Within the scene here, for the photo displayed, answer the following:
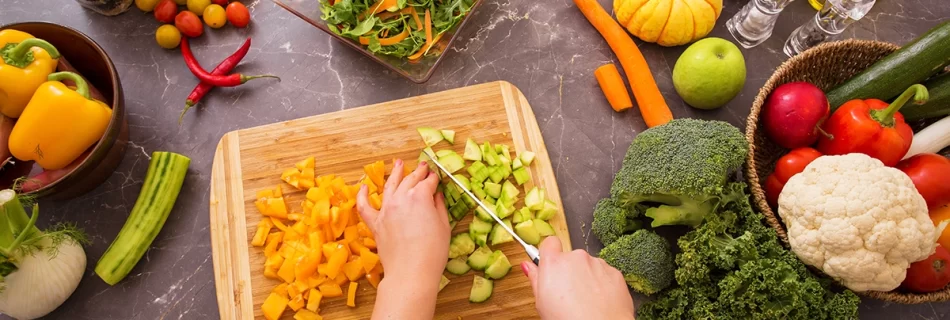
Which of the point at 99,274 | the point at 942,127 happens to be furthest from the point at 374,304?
the point at 942,127

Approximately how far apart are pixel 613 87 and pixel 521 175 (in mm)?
459

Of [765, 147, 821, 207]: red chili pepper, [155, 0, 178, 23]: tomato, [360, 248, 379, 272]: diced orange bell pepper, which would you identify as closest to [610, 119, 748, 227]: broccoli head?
[765, 147, 821, 207]: red chili pepper

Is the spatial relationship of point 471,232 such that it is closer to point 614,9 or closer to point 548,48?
point 548,48

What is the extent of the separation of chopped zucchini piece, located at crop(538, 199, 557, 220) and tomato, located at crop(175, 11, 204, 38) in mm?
1337

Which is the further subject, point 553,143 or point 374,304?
point 553,143

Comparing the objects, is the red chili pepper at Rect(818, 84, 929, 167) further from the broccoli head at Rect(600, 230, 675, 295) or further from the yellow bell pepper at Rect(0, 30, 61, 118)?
the yellow bell pepper at Rect(0, 30, 61, 118)

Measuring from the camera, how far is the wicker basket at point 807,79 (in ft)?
5.37

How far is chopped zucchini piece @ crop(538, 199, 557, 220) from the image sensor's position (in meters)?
1.79

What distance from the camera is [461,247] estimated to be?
5.78 ft

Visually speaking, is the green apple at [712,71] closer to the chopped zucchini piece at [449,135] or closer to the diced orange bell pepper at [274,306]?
the chopped zucchini piece at [449,135]

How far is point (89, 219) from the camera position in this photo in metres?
1.89

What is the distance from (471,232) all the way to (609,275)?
437 millimetres

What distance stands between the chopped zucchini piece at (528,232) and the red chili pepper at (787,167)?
2.30 feet

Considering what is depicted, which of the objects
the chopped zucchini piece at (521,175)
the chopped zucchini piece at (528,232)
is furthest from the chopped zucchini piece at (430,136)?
the chopped zucchini piece at (528,232)
